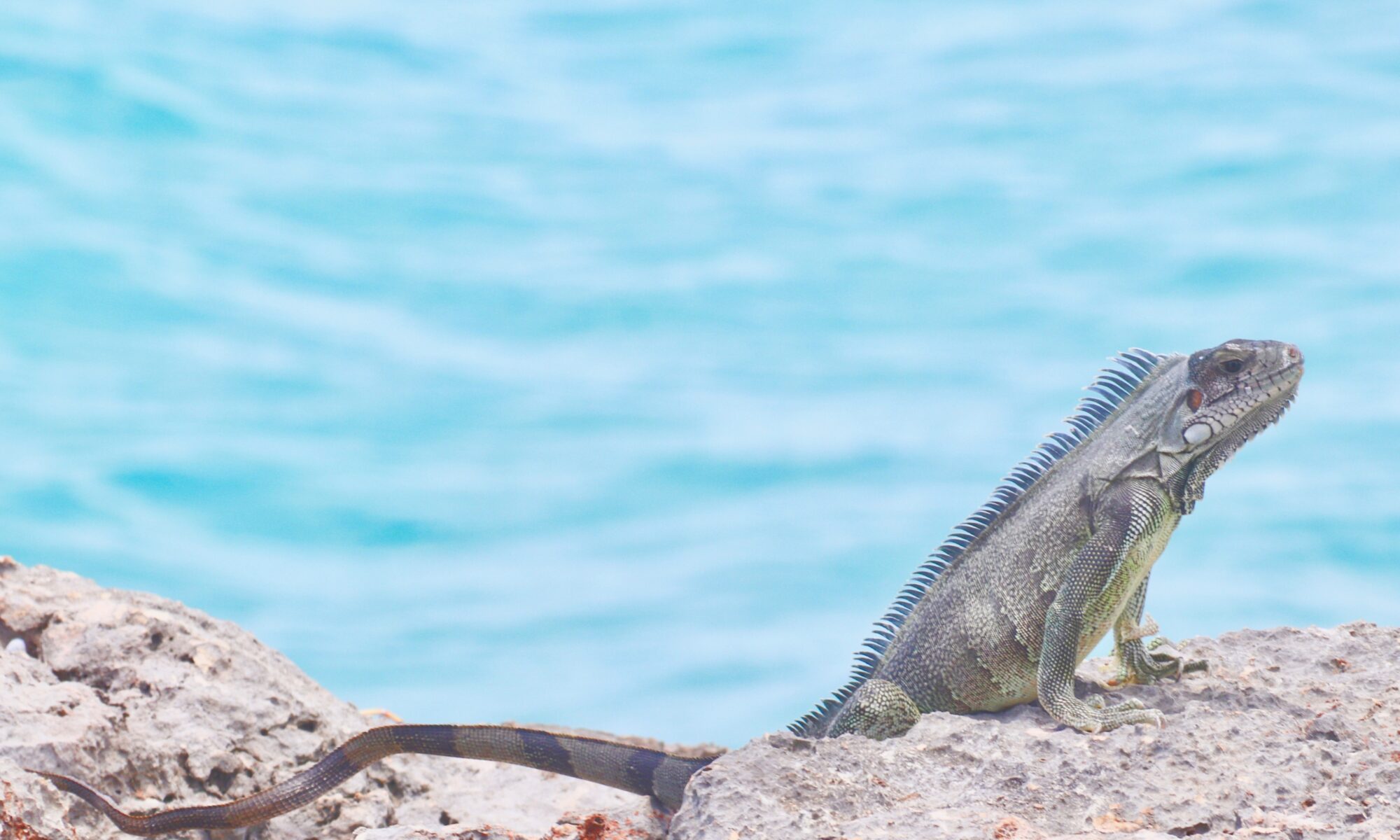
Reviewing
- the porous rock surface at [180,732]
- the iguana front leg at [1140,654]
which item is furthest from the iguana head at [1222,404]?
the porous rock surface at [180,732]

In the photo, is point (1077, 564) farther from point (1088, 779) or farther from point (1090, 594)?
point (1088, 779)

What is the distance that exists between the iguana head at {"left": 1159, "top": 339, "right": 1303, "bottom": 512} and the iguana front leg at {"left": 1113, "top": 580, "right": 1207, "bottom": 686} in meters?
0.65

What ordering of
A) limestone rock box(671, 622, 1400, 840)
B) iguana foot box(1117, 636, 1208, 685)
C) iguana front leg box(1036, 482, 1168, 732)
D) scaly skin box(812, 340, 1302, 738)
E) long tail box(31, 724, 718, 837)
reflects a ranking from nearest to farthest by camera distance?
1. limestone rock box(671, 622, 1400, 840)
2. iguana front leg box(1036, 482, 1168, 732)
3. long tail box(31, 724, 718, 837)
4. scaly skin box(812, 340, 1302, 738)
5. iguana foot box(1117, 636, 1208, 685)

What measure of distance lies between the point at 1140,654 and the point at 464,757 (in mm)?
3335

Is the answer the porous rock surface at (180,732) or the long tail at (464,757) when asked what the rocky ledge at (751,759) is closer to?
the porous rock surface at (180,732)

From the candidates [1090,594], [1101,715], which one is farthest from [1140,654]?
[1101,715]

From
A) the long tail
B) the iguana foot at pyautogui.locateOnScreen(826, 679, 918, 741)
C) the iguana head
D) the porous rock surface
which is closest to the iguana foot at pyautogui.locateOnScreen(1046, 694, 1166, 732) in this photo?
the iguana foot at pyautogui.locateOnScreen(826, 679, 918, 741)

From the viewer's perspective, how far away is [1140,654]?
22.1 feet

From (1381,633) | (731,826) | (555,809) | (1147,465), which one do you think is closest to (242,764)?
(555,809)

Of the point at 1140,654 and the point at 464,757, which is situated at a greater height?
the point at 1140,654

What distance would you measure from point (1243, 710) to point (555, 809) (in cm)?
354

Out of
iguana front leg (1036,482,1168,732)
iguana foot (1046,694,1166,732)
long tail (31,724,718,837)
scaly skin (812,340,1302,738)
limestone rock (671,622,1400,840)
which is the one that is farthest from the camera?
scaly skin (812,340,1302,738)

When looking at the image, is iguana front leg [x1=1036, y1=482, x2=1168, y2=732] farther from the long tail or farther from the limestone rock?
the long tail

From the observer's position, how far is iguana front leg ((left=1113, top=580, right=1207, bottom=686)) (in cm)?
664
